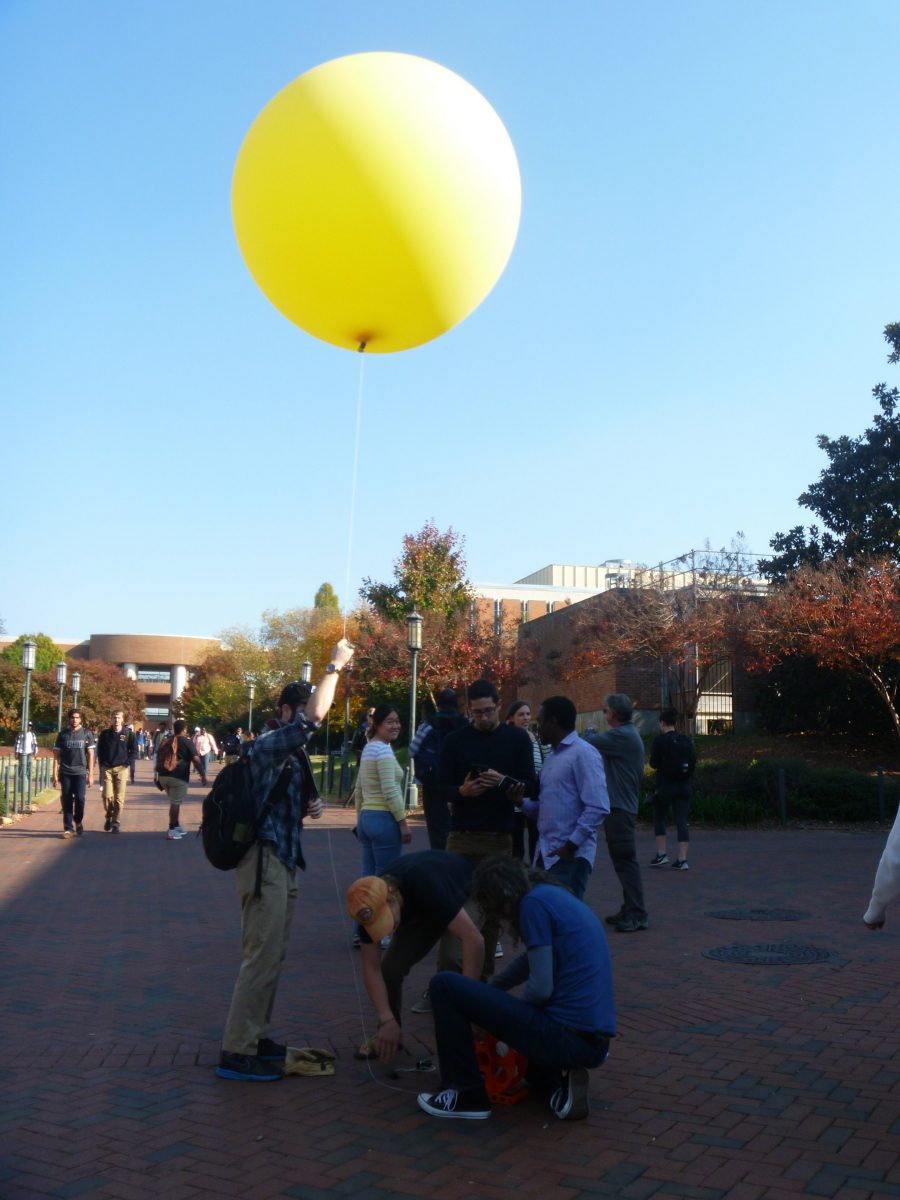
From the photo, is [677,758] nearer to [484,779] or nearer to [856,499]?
[484,779]

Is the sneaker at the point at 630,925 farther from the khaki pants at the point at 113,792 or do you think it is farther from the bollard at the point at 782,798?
the khaki pants at the point at 113,792

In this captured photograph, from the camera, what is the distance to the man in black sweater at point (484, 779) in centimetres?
608

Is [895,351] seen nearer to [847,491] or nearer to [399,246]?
[847,491]

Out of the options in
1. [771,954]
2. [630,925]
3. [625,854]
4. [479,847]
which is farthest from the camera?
[630,925]

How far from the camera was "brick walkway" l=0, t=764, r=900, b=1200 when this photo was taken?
12.7 feet

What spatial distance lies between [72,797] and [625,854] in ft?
35.4

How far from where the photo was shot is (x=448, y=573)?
36375mm

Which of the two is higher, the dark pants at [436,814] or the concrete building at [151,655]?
the concrete building at [151,655]

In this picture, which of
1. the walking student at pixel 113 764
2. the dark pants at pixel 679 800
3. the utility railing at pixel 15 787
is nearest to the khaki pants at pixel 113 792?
the walking student at pixel 113 764

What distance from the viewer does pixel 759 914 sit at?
30.3 ft

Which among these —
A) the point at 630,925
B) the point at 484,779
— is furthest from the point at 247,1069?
the point at 630,925

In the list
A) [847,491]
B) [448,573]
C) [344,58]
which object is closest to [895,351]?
[847,491]

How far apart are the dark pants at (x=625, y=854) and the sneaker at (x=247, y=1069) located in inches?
150

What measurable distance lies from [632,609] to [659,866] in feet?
51.6
